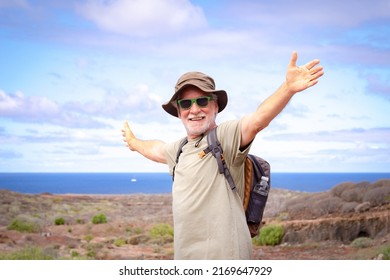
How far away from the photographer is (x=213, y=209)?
3.22 meters

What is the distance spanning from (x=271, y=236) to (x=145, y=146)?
782 cm

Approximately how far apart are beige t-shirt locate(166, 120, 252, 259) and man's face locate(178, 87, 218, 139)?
0.15 metres

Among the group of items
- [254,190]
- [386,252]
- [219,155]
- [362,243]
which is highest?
[219,155]

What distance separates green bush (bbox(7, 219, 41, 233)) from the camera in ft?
45.5

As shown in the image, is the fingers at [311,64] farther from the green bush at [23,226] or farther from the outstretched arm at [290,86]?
the green bush at [23,226]

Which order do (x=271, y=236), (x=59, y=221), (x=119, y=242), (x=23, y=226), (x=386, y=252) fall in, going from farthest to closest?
(x=59, y=221) → (x=23, y=226) → (x=119, y=242) → (x=271, y=236) → (x=386, y=252)

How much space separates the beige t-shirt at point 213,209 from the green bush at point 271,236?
27.5ft

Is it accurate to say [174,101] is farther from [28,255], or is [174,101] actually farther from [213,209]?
[28,255]

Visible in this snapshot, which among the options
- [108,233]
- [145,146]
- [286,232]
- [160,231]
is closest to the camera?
[145,146]

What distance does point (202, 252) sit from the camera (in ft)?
10.7

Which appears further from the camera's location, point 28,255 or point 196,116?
point 28,255

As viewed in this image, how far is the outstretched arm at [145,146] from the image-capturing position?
403cm

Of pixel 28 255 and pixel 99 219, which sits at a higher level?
pixel 99 219

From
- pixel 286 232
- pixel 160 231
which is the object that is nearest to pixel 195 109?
pixel 286 232
